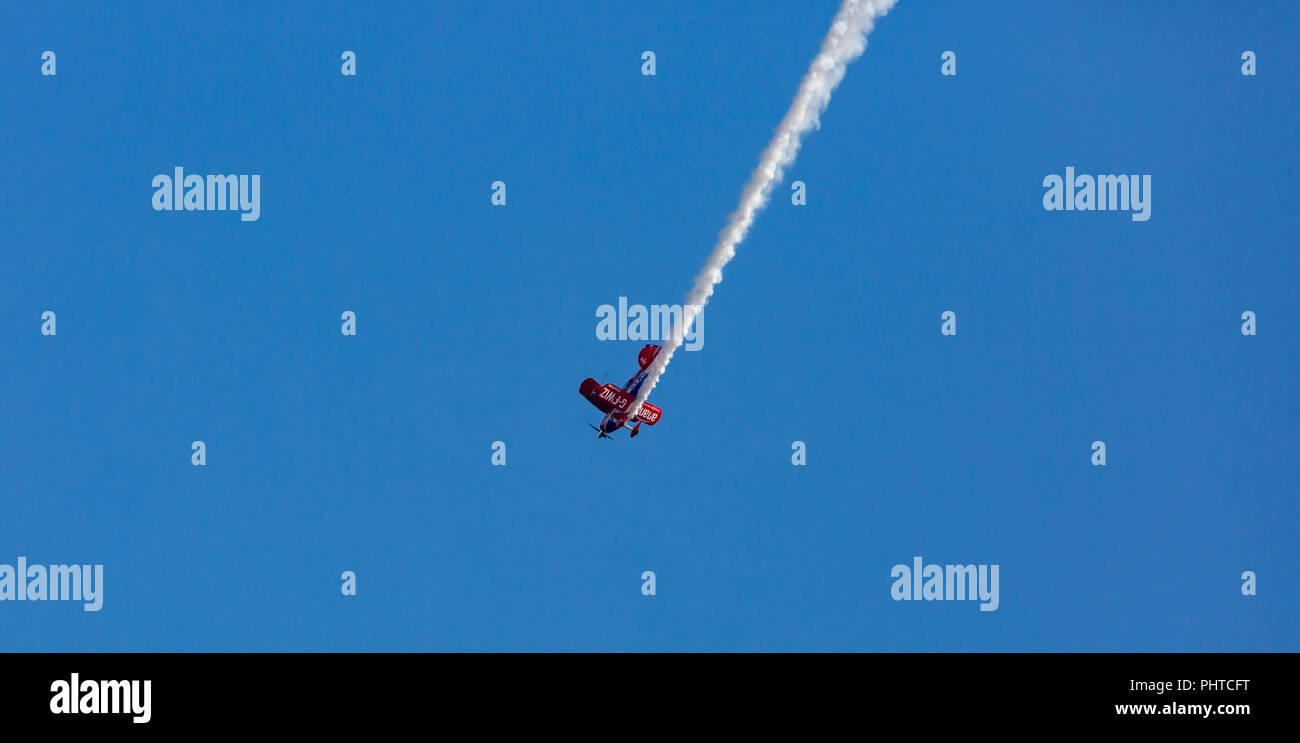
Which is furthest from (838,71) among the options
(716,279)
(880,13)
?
(716,279)

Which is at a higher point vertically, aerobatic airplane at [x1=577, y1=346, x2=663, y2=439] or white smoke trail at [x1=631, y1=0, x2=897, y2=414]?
white smoke trail at [x1=631, y1=0, x2=897, y2=414]

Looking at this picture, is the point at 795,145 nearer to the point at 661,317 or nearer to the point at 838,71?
the point at 838,71

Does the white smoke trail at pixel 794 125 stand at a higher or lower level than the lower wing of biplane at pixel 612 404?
higher

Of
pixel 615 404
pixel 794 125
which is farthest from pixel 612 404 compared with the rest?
pixel 794 125

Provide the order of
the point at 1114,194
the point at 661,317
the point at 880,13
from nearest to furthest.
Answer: the point at 880,13, the point at 661,317, the point at 1114,194
